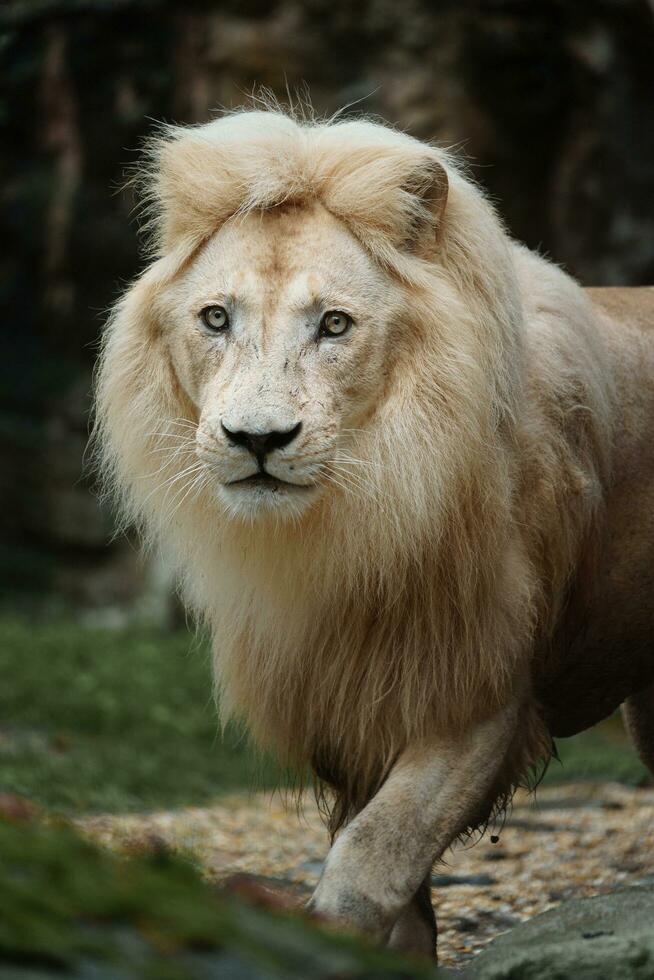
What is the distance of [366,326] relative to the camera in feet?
10.9

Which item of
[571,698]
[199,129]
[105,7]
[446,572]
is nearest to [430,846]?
[446,572]

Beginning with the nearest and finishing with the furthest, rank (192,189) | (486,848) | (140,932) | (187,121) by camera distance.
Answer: (140,932), (192,189), (486,848), (187,121)

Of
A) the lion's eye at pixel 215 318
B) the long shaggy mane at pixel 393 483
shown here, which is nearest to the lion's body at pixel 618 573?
the long shaggy mane at pixel 393 483

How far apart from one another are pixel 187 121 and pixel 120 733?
5.01 metres

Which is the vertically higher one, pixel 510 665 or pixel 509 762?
pixel 510 665

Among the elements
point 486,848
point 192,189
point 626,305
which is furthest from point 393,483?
point 486,848

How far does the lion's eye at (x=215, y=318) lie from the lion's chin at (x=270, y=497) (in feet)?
1.34

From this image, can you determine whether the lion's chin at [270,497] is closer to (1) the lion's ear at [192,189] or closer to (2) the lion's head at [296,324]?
(2) the lion's head at [296,324]

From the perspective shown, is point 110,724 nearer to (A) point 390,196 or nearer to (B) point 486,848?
(B) point 486,848

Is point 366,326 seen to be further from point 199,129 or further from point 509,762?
point 509,762

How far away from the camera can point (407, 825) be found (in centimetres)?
326

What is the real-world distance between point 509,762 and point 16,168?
9206mm

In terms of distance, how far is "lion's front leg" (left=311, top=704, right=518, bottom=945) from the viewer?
3.13 m

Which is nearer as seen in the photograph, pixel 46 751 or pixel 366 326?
pixel 366 326
